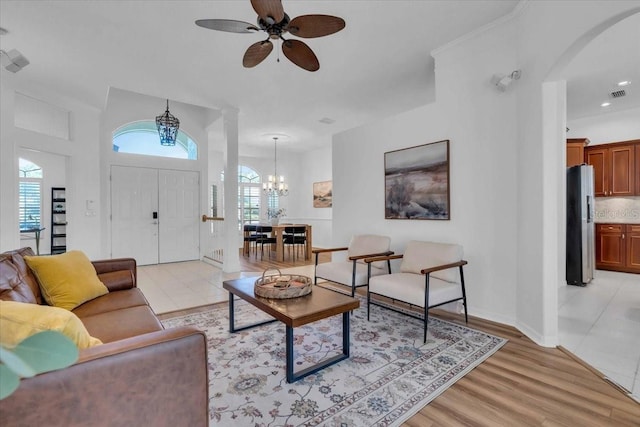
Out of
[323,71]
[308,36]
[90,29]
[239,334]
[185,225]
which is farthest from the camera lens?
[185,225]

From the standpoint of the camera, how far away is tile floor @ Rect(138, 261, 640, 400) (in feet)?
7.67

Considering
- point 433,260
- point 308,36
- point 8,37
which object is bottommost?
point 433,260

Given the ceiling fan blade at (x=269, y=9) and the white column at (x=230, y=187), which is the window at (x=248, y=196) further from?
the ceiling fan blade at (x=269, y=9)

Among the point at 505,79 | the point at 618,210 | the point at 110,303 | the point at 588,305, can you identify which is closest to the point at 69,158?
the point at 110,303

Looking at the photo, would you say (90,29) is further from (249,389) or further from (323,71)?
(249,389)

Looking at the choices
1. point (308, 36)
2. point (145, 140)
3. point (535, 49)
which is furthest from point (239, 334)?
point (145, 140)

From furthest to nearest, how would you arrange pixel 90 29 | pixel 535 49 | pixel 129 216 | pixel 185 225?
pixel 185 225 < pixel 129 216 < pixel 90 29 < pixel 535 49

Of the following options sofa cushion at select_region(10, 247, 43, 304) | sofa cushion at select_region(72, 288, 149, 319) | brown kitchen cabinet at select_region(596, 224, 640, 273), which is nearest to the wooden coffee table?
sofa cushion at select_region(72, 288, 149, 319)

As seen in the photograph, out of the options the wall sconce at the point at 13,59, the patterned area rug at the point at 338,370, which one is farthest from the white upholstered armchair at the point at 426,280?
the wall sconce at the point at 13,59

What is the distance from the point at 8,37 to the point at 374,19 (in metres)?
3.66

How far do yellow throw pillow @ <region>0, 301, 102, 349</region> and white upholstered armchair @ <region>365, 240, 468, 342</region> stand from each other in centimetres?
232

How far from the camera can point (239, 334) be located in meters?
2.81

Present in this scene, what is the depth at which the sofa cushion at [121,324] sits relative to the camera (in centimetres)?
174

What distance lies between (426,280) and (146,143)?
5.99 metres
